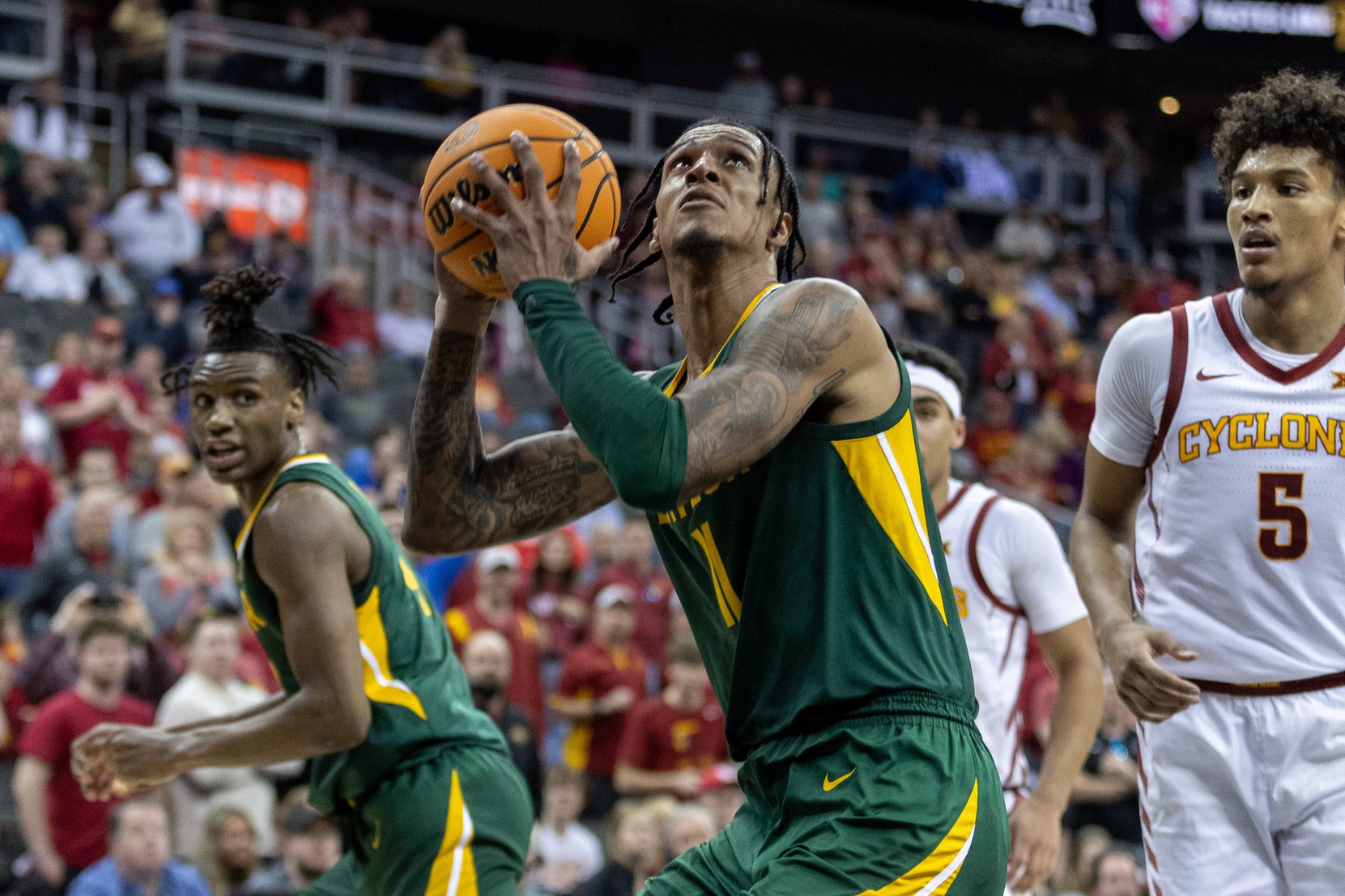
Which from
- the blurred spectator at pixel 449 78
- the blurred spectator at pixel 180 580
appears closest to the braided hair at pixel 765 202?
the blurred spectator at pixel 180 580

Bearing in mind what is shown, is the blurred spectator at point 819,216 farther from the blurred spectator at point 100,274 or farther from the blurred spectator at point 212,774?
the blurred spectator at point 212,774

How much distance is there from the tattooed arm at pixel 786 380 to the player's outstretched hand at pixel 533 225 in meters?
0.35

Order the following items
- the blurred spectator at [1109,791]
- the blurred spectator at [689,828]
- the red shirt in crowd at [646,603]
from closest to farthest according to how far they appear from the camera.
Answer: the blurred spectator at [689,828] → the blurred spectator at [1109,791] → the red shirt in crowd at [646,603]

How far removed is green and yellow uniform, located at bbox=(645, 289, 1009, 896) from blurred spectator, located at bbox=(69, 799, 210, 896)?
4439 mm

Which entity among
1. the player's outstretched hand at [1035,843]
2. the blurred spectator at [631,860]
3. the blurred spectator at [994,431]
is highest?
the blurred spectator at [994,431]

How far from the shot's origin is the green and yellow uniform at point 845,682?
2.90 m

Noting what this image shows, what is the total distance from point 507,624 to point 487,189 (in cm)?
592

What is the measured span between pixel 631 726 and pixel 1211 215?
16.7m

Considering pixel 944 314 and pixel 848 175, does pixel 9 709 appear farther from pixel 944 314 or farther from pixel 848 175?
pixel 848 175

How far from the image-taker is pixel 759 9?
2284cm

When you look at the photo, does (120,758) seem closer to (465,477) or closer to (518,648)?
(465,477)

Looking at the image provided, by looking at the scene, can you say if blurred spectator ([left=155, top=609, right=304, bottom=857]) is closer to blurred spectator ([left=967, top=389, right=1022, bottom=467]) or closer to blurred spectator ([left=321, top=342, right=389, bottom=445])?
blurred spectator ([left=321, top=342, right=389, bottom=445])

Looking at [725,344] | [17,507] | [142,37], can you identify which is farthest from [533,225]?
[142,37]

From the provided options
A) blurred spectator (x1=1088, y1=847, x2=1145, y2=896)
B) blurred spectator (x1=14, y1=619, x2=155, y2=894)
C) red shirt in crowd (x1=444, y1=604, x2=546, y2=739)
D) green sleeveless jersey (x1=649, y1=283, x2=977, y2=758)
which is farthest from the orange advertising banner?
green sleeveless jersey (x1=649, y1=283, x2=977, y2=758)
